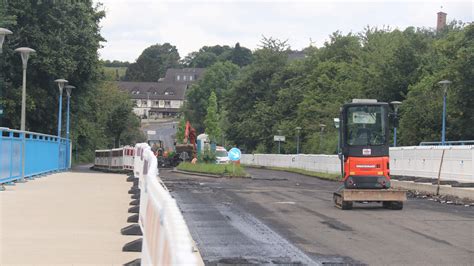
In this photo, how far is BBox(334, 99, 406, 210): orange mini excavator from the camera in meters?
18.3

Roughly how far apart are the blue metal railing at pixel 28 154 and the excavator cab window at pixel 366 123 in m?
9.54

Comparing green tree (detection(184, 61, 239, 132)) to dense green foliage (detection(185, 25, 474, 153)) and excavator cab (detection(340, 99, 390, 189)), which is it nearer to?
dense green foliage (detection(185, 25, 474, 153))

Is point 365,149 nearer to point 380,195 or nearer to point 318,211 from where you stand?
point 380,195

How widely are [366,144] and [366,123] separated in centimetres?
60

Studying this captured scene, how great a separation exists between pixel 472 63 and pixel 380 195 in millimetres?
29856

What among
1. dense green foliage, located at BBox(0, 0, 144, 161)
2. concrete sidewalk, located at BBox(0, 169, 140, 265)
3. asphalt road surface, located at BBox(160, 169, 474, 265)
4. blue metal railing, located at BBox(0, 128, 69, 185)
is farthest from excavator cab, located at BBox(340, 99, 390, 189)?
dense green foliage, located at BBox(0, 0, 144, 161)

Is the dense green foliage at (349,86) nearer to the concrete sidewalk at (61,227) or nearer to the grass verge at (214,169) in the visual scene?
the grass verge at (214,169)

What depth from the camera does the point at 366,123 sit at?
1838 cm

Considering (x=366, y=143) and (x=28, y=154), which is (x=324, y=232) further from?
(x=28, y=154)

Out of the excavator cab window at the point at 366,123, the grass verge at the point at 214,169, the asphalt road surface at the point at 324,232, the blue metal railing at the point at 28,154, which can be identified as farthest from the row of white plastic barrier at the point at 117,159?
the excavator cab window at the point at 366,123

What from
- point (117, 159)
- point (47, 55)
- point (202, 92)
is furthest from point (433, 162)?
point (202, 92)

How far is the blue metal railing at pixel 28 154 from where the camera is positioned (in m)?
18.9

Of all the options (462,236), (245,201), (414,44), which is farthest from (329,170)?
(462,236)

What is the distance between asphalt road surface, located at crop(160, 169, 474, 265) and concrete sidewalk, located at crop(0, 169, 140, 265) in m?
1.52
